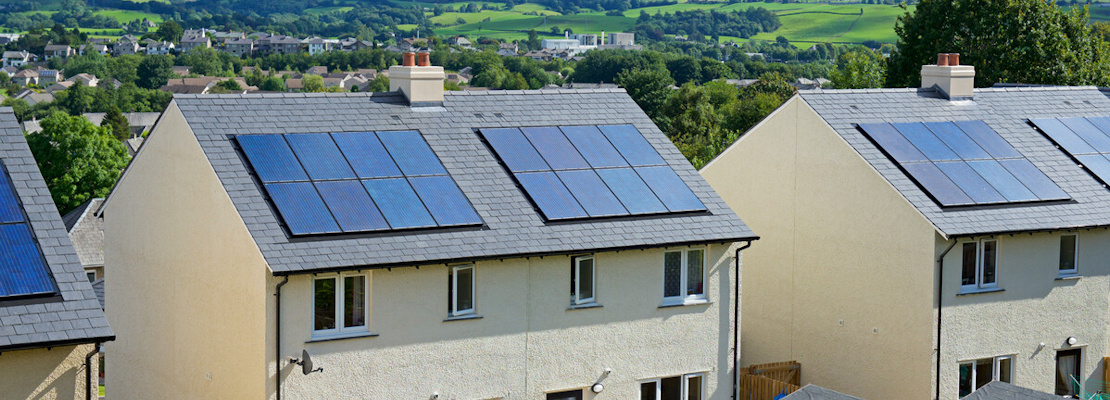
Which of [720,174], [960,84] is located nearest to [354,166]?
[720,174]

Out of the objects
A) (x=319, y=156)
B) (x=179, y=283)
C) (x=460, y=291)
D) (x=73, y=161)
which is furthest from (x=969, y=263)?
(x=73, y=161)

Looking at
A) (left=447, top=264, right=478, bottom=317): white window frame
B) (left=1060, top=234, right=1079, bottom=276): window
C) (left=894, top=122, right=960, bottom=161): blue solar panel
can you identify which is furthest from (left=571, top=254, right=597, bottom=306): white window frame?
(left=1060, top=234, right=1079, bottom=276): window

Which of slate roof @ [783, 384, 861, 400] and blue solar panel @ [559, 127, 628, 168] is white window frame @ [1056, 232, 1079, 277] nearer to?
blue solar panel @ [559, 127, 628, 168]

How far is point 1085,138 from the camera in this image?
3091 centimetres

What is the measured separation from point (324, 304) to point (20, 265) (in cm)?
526

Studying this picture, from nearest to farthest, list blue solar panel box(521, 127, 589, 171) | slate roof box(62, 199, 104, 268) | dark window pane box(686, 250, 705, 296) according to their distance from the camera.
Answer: dark window pane box(686, 250, 705, 296), blue solar panel box(521, 127, 589, 171), slate roof box(62, 199, 104, 268)

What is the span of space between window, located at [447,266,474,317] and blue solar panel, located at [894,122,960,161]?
38.4ft

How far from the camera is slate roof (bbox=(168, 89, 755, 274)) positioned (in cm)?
2092

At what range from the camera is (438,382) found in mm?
21969

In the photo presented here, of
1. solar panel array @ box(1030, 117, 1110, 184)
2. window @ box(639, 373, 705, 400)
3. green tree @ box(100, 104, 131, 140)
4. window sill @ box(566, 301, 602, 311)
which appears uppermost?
solar panel array @ box(1030, 117, 1110, 184)

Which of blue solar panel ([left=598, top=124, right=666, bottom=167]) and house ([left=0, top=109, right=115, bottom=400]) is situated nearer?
house ([left=0, top=109, right=115, bottom=400])

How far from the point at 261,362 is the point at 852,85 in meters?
47.2

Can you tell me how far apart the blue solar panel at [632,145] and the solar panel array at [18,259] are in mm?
12076

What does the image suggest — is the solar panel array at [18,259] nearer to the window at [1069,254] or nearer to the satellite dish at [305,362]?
the satellite dish at [305,362]
